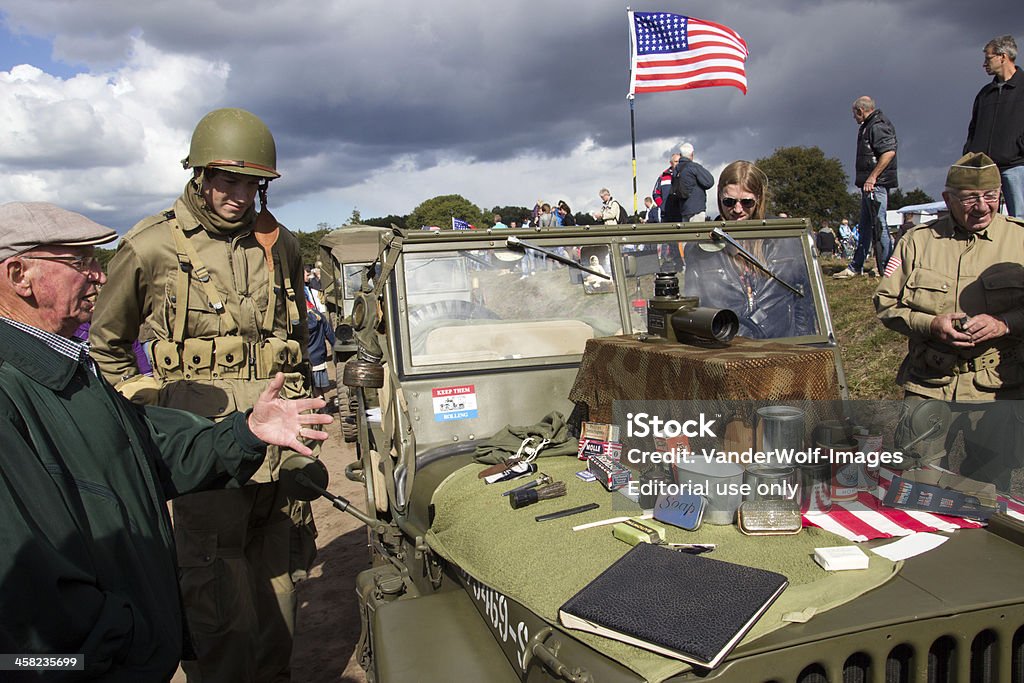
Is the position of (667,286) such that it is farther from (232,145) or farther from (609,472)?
(232,145)

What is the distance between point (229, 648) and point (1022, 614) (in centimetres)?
289

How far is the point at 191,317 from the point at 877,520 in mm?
2730

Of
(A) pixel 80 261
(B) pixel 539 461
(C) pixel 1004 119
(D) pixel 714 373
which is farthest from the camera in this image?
(C) pixel 1004 119

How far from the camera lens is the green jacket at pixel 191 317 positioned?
3.12m

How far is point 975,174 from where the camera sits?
3.11 meters

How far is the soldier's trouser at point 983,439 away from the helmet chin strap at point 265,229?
2.66 metres

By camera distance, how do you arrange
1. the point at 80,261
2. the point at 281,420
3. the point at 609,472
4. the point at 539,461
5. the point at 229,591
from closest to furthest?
the point at 80,261
the point at 281,420
the point at 609,472
the point at 539,461
the point at 229,591

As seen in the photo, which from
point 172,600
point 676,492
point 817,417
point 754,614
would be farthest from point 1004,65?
point 172,600

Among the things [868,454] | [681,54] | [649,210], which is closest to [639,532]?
[868,454]

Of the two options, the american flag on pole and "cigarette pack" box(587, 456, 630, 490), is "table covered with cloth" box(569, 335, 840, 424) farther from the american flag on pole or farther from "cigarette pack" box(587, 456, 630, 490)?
the american flag on pole

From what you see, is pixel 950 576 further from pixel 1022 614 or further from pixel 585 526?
pixel 585 526

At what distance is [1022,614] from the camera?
1.57 meters

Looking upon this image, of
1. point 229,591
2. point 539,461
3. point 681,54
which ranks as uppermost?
point 681,54

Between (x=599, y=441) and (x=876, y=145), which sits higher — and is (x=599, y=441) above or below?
below
